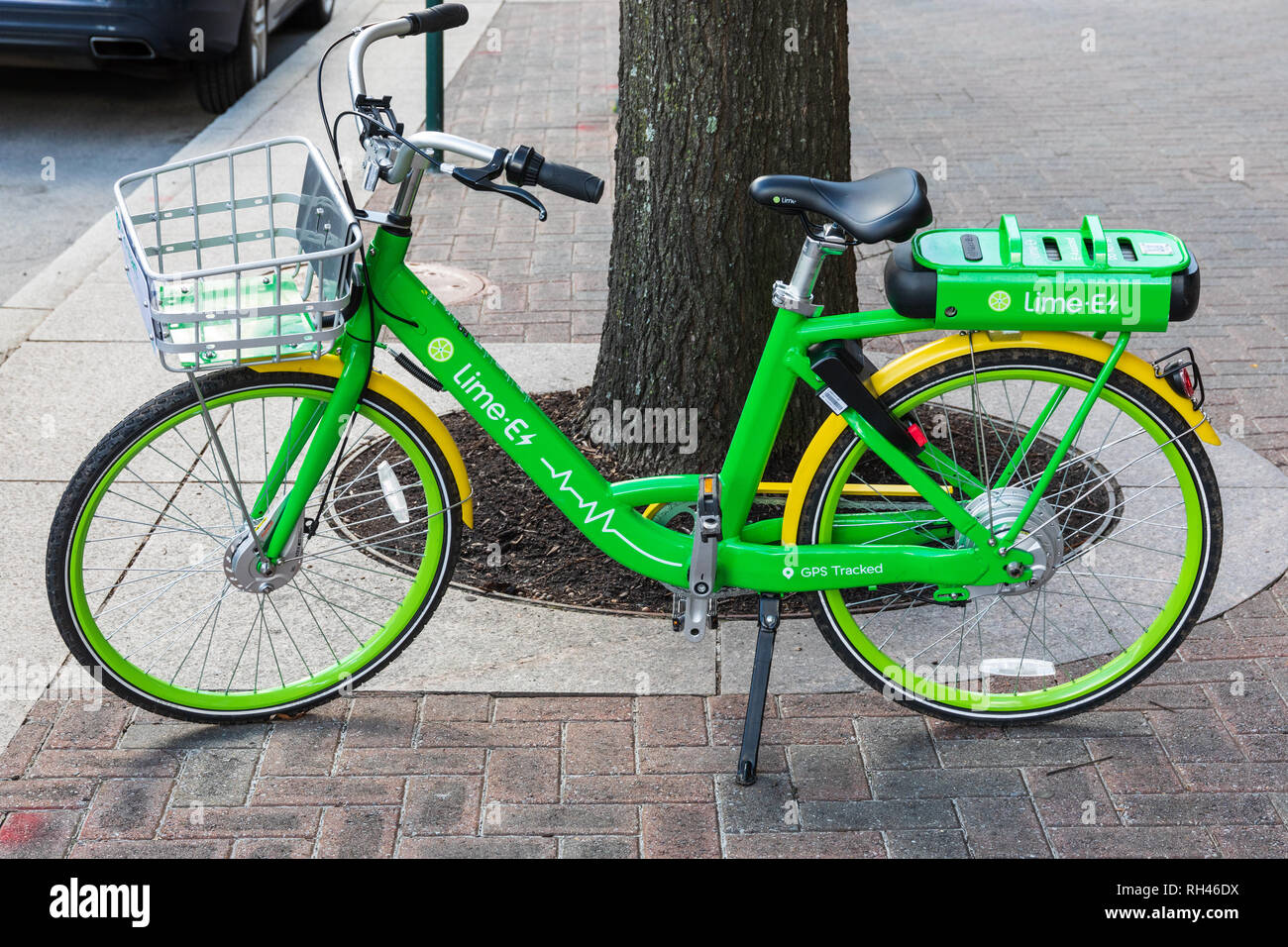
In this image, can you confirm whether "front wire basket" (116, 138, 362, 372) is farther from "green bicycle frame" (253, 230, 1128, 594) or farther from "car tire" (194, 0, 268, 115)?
"car tire" (194, 0, 268, 115)

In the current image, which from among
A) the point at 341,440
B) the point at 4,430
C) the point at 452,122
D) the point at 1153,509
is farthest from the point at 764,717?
the point at 452,122

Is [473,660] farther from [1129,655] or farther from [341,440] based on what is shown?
[1129,655]

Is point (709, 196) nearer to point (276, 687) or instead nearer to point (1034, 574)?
point (1034, 574)

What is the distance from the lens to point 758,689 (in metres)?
3.20

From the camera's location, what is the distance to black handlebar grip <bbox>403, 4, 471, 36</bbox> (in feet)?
9.52

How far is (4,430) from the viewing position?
477 cm

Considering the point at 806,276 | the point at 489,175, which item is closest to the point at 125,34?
the point at 489,175

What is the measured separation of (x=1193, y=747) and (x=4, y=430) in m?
3.87

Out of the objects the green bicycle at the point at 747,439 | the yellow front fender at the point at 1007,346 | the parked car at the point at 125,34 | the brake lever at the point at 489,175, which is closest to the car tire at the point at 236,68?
the parked car at the point at 125,34

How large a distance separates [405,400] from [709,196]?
1289 mm

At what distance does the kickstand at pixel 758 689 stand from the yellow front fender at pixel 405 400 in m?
0.74

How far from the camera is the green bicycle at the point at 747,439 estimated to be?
2.91 m

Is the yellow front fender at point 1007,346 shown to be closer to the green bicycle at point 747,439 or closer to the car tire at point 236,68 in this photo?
the green bicycle at point 747,439

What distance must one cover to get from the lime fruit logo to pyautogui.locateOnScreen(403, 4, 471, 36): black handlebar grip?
649 millimetres
